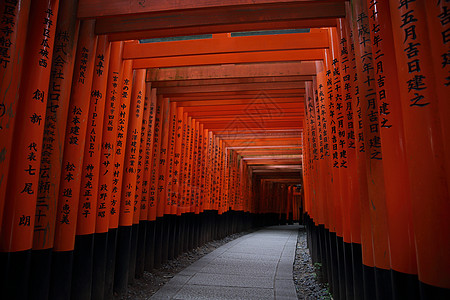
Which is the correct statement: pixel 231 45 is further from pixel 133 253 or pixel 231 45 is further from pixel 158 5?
pixel 133 253

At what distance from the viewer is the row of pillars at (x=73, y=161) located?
97.4 inches

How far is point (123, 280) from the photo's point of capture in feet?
14.2

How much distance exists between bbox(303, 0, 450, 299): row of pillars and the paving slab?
1.72m

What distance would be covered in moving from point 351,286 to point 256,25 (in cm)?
324

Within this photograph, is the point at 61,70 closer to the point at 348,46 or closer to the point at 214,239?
the point at 348,46

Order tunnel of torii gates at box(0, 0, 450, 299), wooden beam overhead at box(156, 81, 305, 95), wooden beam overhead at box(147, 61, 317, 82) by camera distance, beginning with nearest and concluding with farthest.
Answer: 1. tunnel of torii gates at box(0, 0, 450, 299)
2. wooden beam overhead at box(147, 61, 317, 82)
3. wooden beam overhead at box(156, 81, 305, 95)

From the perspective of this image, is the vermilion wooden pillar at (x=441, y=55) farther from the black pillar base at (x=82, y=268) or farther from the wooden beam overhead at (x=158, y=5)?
the black pillar base at (x=82, y=268)

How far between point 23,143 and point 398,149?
119 inches

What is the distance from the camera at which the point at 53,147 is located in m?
2.95

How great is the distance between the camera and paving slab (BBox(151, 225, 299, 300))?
4.28 meters

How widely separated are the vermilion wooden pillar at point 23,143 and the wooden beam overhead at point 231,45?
167cm

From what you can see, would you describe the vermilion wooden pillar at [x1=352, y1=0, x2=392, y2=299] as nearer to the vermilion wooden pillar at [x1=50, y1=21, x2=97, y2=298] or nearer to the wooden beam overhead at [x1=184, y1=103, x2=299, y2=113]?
the vermilion wooden pillar at [x1=50, y1=21, x2=97, y2=298]

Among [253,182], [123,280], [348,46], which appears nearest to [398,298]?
[348,46]

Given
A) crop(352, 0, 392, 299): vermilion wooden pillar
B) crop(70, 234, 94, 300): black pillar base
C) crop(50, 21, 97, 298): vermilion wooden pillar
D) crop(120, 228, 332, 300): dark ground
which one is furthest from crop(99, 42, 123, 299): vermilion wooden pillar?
crop(352, 0, 392, 299): vermilion wooden pillar
